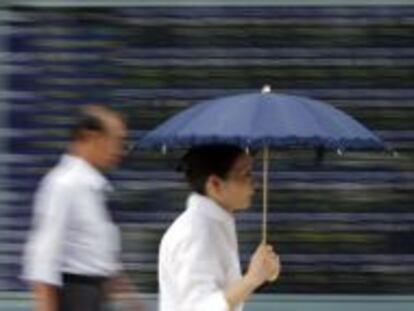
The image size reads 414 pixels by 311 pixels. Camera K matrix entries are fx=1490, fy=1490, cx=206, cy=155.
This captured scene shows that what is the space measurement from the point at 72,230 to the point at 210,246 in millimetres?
1851

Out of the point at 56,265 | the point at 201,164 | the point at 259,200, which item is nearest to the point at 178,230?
the point at 201,164

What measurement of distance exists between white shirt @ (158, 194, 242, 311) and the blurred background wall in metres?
3.35

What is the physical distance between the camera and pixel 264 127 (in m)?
4.91

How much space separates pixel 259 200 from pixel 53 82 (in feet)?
4.28

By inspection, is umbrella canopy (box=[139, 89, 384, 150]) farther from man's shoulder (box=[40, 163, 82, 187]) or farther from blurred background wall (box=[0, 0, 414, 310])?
blurred background wall (box=[0, 0, 414, 310])

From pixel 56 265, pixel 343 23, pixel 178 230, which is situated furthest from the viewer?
pixel 343 23

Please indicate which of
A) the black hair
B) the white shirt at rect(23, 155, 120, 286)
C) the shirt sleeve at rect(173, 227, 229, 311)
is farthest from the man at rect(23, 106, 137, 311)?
the shirt sleeve at rect(173, 227, 229, 311)

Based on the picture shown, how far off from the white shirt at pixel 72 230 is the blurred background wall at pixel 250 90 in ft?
5.50

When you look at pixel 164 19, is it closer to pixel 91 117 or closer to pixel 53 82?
pixel 53 82

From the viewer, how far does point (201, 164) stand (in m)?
4.86

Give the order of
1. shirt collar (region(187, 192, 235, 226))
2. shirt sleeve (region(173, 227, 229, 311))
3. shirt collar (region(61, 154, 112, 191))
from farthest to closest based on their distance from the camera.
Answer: shirt collar (region(61, 154, 112, 191)) → shirt collar (region(187, 192, 235, 226)) → shirt sleeve (region(173, 227, 229, 311))

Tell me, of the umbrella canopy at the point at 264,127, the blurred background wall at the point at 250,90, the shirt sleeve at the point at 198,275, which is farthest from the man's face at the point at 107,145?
the shirt sleeve at the point at 198,275

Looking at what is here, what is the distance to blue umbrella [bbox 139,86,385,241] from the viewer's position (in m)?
4.86

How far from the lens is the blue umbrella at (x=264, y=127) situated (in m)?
4.86
